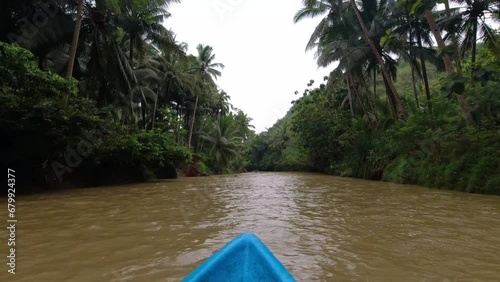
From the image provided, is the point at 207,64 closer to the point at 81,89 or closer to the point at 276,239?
the point at 81,89

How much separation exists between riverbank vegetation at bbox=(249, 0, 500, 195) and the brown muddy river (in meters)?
3.71

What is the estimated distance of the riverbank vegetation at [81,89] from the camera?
9.12 m

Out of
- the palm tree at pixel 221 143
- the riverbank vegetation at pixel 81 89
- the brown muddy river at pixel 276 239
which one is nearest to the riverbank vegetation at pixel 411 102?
the brown muddy river at pixel 276 239

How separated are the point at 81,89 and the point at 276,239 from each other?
1719 cm

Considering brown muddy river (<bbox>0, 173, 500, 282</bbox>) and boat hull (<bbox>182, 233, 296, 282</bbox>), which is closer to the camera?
boat hull (<bbox>182, 233, 296, 282</bbox>)

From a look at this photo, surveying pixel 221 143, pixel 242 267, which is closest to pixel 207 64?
pixel 221 143

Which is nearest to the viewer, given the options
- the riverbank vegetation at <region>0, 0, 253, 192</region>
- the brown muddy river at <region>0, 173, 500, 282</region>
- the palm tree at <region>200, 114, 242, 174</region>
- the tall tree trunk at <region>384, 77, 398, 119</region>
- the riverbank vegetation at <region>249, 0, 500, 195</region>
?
the brown muddy river at <region>0, 173, 500, 282</region>

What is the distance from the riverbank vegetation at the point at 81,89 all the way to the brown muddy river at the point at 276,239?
3.35 metres

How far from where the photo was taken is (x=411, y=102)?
18.3 metres

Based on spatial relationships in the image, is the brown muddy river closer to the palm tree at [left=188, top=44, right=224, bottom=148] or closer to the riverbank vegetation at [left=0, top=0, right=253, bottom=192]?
the riverbank vegetation at [left=0, top=0, right=253, bottom=192]

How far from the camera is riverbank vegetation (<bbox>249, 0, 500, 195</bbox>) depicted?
9844mm

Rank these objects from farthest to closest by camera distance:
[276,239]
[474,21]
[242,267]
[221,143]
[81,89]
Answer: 1. [221,143]
2. [81,89]
3. [474,21]
4. [276,239]
5. [242,267]

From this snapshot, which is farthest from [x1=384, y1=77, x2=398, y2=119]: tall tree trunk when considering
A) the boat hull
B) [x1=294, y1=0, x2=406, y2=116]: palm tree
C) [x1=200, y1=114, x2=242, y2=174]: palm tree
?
the boat hull

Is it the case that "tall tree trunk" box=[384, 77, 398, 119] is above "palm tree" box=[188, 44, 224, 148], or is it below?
below
